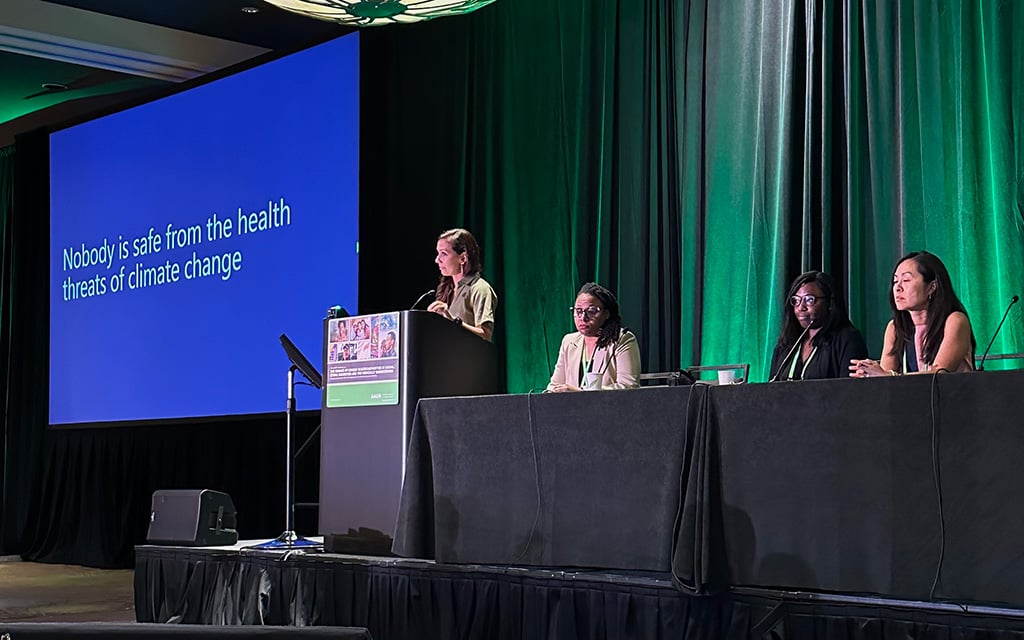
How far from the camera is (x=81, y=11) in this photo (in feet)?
24.8

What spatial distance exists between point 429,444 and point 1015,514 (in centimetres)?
166

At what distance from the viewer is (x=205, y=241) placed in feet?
22.5

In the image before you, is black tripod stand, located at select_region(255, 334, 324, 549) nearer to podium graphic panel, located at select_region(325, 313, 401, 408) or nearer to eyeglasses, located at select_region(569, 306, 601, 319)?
podium graphic panel, located at select_region(325, 313, 401, 408)

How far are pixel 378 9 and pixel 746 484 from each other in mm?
3057

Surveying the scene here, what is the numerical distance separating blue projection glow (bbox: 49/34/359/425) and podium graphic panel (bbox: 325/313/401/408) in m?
1.94

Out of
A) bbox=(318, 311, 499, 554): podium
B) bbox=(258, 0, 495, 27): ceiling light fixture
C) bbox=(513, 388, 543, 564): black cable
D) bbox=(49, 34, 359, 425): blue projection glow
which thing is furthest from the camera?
bbox=(49, 34, 359, 425): blue projection glow

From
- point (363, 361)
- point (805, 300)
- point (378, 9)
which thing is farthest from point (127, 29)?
point (805, 300)

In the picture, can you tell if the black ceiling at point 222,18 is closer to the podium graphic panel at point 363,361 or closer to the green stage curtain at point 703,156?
the green stage curtain at point 703,156

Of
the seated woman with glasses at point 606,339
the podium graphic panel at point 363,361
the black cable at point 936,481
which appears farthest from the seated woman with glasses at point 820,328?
the black cable at point 936,481

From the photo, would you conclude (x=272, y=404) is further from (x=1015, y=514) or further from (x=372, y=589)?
(x=1015, y=514)

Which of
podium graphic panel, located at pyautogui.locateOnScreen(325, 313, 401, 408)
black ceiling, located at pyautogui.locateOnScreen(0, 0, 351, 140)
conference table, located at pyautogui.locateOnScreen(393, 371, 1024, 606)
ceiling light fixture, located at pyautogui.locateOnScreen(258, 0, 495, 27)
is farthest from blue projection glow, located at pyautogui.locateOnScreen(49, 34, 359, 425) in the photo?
conference table, located at pyautogui.locateOnScreen(393, 371, 1024, 606)

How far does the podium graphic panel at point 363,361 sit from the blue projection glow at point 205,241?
194cm

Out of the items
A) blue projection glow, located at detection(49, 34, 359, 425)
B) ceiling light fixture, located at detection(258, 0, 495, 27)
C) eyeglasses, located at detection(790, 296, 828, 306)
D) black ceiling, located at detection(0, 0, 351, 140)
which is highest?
black ceiling, located at detection(0, 0, 351, 140)

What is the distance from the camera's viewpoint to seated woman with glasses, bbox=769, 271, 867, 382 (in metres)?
4.11
